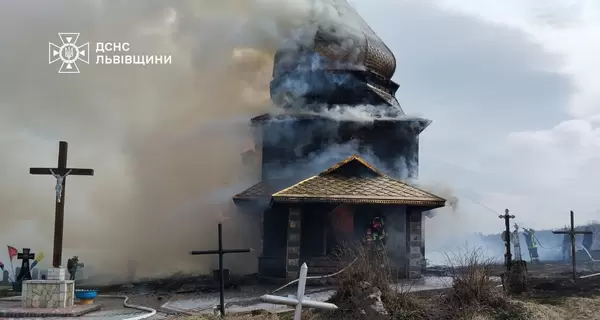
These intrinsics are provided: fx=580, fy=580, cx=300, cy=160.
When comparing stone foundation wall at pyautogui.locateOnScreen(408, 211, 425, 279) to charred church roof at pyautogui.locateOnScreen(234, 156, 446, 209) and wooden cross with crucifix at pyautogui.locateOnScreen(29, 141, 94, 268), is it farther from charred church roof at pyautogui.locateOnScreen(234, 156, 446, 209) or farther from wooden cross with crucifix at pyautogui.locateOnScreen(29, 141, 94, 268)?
wooden cross with crucifix at pyautogui.locateOnScreen(29, 141, 94, 268)

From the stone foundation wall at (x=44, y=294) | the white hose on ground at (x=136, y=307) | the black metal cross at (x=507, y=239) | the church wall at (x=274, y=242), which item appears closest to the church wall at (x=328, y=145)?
the church wall at (x=274, y=242)

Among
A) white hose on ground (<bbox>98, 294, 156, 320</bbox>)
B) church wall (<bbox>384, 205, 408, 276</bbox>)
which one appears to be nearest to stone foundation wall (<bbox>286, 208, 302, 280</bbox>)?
church wall (<bbox>384, 205, 408, 276</bbox>)

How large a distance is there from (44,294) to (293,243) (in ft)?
26.9

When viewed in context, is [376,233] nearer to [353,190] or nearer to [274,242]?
[353,190]

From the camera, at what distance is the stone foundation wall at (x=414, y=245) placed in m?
20.6

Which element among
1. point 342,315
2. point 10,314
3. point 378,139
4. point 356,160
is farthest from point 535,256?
point 10,314

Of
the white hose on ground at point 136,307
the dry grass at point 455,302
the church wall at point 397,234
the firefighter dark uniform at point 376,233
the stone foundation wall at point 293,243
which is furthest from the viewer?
the church wall at point 397,234

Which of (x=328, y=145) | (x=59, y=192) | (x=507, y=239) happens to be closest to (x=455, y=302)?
(x=507, y=239)

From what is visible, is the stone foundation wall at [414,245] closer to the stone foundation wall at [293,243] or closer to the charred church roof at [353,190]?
the charred church roof at [353,190]

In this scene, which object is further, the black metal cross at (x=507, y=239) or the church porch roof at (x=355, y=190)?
the church porch roof at (x=355, y=190)

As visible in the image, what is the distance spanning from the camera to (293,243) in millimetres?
20328

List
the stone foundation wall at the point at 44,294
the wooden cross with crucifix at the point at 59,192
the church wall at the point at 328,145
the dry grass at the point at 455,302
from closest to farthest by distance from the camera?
the dry grass at the point at 455,302 → the stone foundation wall at the point at 44,294 → the wooden cross with crucifix at the point at 59,192 → the church wall at the point at 328,145

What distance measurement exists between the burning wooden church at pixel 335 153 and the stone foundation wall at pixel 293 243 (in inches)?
1.4

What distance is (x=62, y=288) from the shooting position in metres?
15.6
